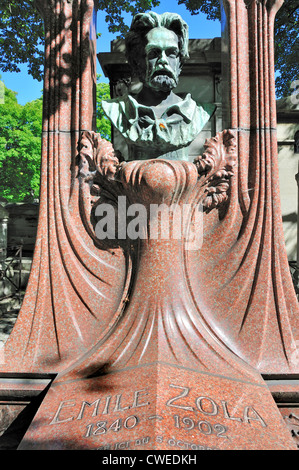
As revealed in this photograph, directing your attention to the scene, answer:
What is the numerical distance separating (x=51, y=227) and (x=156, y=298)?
1337mm

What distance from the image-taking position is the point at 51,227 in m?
4.10

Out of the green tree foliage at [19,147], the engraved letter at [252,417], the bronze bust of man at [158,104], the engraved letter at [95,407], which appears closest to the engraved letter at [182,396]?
the engraved letter at [252,417]

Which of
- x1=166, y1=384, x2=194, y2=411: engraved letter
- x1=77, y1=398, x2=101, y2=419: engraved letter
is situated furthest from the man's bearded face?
x1=77, y1=398, x2=101, y2=419: engraved letter

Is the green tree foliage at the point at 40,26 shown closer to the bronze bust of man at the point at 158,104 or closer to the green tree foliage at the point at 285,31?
the green tree foliage at the point at 285,31

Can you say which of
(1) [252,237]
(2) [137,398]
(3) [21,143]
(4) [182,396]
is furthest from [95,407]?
(3) [21,143]

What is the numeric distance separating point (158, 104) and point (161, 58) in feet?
1.58

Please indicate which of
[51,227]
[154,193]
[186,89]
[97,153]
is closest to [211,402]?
[154,193]

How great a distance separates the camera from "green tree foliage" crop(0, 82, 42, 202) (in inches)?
853

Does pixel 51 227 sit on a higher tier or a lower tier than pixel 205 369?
higher

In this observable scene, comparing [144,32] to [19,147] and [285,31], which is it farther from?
[19,147]

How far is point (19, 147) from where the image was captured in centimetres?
2195

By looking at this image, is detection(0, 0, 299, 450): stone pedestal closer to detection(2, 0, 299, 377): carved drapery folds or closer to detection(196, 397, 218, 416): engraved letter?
detection(2, 0, 299, 377): carved drapery folds

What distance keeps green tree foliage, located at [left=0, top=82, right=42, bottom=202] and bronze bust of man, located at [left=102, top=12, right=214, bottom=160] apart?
18.6 m

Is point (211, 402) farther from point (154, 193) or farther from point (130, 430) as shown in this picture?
point (154, 193)
